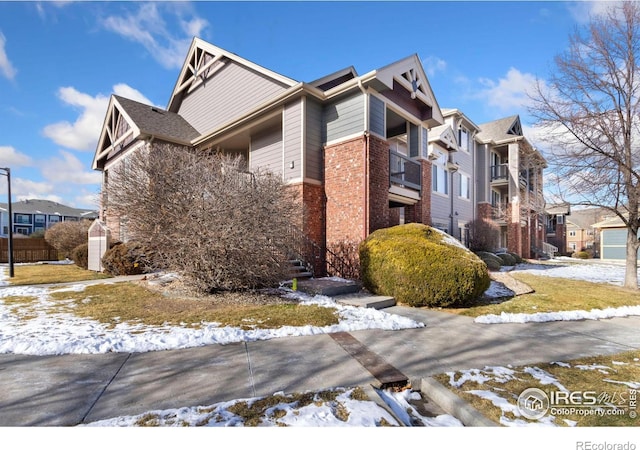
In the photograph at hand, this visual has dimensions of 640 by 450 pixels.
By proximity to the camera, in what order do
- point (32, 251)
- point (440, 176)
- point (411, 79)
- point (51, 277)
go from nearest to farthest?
1. point (411, 79)
2. point (51, 277)
3. point (440, 176)
4. point (32, 251)

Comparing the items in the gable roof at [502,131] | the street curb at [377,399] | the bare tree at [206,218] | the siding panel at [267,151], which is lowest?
the street curb at [377,399]

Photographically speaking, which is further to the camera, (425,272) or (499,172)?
(499,172)

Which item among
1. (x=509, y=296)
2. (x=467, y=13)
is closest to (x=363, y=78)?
(x=467, y=13)

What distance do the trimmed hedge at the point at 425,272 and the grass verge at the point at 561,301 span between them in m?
0.43

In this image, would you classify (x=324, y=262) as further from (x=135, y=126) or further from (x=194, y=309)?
(x=135, y=126)

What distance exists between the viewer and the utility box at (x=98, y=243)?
12.0 metres

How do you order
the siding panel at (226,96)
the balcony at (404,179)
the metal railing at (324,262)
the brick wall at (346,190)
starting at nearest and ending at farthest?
the brick wall at (346,190), the metal railing at (324,262), the balcony at (404,179), the siding panel at (226,96)

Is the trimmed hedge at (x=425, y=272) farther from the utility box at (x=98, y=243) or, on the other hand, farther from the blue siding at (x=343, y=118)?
the utility box at (x=98, y=243)

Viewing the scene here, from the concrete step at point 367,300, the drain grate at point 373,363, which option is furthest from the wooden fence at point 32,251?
the drain grate at point 373,363

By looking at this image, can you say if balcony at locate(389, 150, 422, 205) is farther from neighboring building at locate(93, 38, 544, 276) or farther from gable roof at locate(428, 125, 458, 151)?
gable roof at locate(428, 125, 458, 151)

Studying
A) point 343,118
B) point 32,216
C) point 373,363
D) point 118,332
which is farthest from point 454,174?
point 32,216

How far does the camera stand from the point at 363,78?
8922 mm

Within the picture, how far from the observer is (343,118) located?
9.76m

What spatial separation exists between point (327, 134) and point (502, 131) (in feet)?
60.0
